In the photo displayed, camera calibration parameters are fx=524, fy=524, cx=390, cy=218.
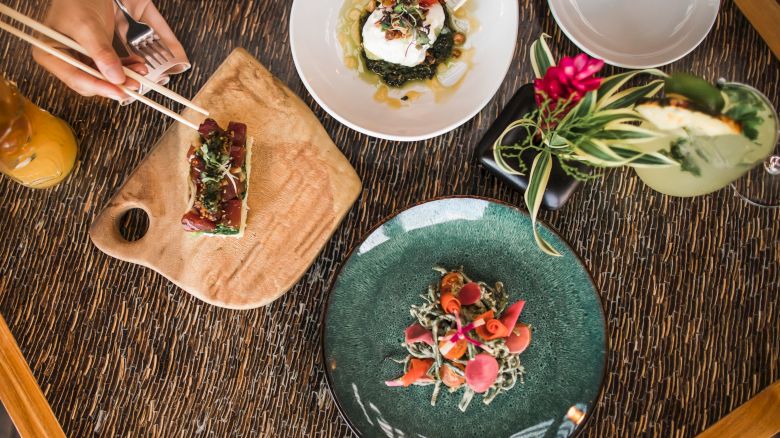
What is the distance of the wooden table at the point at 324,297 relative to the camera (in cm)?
141

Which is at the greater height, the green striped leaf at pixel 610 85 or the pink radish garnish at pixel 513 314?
the green striped leaf at pixel 610 85

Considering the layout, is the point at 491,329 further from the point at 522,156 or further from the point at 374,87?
the point at 374,87

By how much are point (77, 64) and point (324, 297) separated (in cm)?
81

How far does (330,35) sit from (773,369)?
149 centimetres

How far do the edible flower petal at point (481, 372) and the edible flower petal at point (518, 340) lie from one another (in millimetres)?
64

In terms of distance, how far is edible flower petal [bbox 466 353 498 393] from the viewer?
126 centimetres

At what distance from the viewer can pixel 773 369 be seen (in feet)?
4.58

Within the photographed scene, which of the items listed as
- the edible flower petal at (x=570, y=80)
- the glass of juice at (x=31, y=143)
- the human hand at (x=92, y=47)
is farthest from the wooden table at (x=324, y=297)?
the edible flower petal at (x=570, y=80)

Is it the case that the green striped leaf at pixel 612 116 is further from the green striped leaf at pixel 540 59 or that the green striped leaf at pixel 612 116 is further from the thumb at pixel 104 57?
the thumb at pixel 104 57

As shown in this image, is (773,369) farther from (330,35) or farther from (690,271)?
(330,35)

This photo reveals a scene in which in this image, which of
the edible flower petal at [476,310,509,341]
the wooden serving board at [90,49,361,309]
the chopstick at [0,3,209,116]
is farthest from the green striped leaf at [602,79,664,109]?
the chopstick at [0,3,209,116]

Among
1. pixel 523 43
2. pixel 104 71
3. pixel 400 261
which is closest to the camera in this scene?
pixel 104 71

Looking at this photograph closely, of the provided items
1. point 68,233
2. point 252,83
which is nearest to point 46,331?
point 68,233

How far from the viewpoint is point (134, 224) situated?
1469mm
